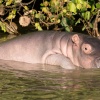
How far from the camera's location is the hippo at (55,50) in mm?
7219

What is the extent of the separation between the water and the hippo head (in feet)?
0.61

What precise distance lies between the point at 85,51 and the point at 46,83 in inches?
59.3

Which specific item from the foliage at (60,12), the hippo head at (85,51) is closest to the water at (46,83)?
the hippo head at (85,51)

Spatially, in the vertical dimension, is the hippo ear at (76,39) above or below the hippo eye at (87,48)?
above

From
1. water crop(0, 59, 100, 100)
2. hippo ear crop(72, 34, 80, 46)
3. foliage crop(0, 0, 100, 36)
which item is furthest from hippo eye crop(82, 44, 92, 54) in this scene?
foliage crop(0, 0, 100, 36)

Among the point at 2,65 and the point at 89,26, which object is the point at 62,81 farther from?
the point at 89,26

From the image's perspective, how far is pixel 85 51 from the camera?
7250 millimetres

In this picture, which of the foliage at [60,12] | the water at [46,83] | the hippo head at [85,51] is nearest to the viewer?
the water at [46,83]

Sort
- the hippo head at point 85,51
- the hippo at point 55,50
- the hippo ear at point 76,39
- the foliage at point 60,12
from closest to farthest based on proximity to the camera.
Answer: the hippo head at point 85,51 < the hippo at point 55,50 < the hippo ear at point 76,39 < the foliage at point 60,12

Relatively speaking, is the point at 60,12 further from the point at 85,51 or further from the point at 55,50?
the point at 85,51

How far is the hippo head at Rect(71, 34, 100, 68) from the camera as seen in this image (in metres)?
7.11

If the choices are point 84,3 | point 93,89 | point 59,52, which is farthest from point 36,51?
point 93,89

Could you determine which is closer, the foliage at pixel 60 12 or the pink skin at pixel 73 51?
the pink skin at pixel 73 51

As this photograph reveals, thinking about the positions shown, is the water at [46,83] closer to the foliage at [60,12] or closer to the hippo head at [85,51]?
the hippo head at [85,51]
